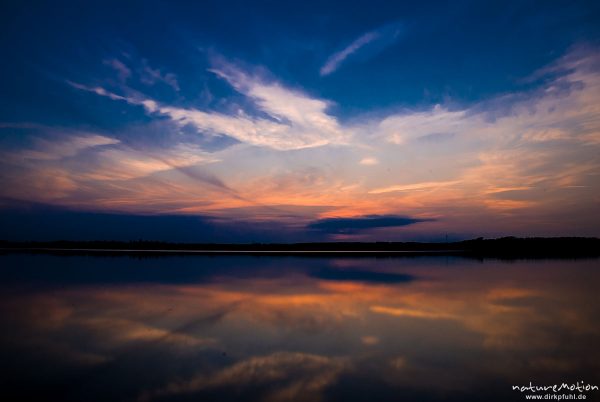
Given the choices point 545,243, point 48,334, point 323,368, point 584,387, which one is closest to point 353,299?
point 323,368

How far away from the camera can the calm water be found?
244 inches

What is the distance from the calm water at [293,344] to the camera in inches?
244

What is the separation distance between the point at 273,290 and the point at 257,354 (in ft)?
29.5

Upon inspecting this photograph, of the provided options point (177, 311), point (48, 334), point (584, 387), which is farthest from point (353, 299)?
point (48, 334)

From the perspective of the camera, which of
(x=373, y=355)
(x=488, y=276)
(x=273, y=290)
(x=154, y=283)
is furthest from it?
(x=488, y=276)

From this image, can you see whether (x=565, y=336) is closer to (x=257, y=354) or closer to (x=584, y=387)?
(x=584, y=387)

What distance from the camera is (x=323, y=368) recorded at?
7074 mm

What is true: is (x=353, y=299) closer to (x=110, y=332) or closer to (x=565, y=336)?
(x=565, y=336)

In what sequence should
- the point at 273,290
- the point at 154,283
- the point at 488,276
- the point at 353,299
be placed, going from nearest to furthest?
the point at 353,299 → the point at 273,290 → the point at 154,283 → the point at 488,276

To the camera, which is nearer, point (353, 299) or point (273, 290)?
point (353, 299)

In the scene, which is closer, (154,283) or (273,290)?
(273,290)

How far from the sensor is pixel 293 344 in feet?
28.3

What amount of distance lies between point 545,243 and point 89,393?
8964cm

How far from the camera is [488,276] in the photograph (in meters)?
22.4
